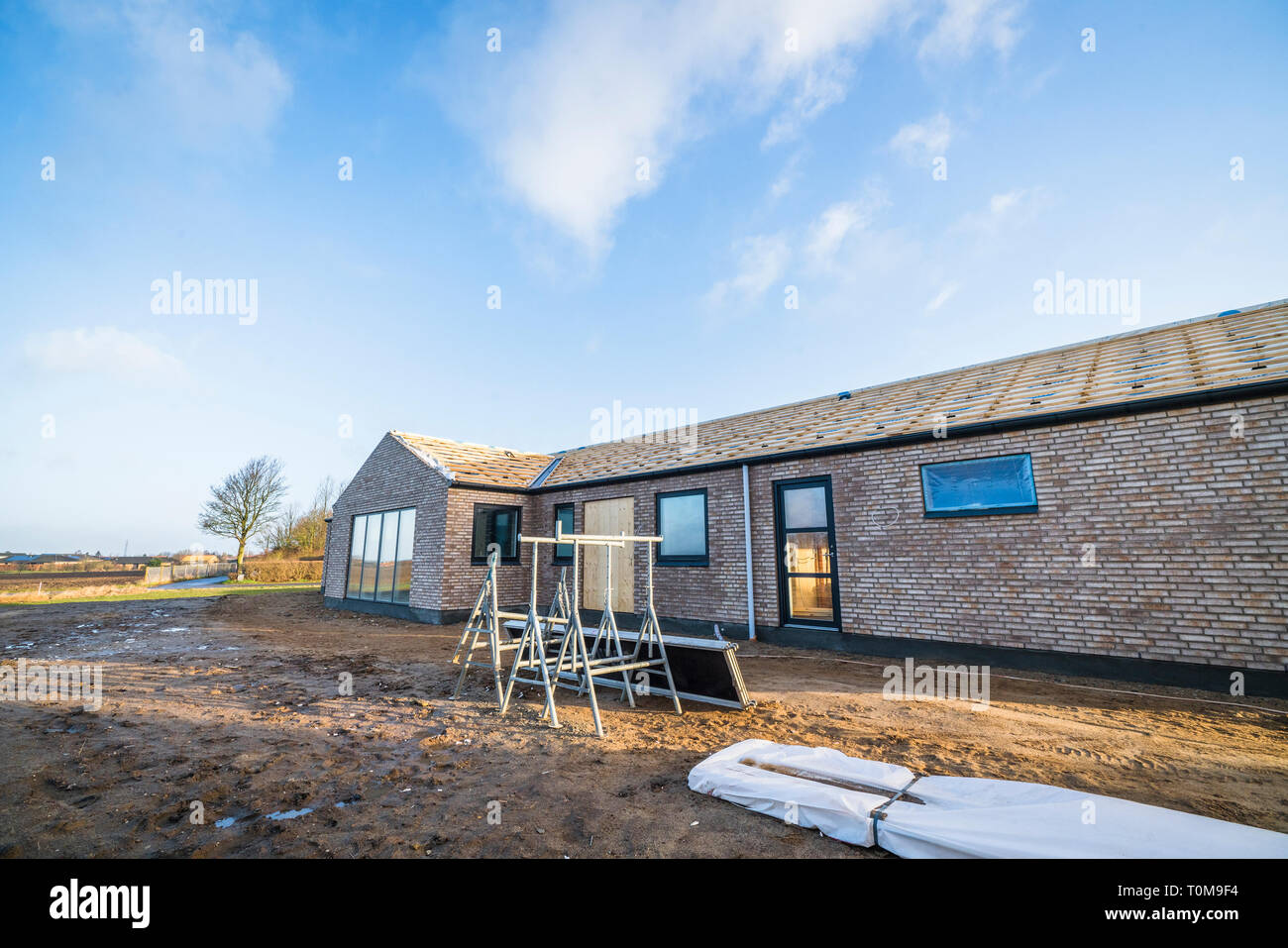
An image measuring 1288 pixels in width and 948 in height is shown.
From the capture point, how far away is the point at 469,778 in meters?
4.04

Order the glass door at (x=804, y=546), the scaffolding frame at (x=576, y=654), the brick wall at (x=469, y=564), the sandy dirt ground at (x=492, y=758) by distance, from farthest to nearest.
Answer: the brick wall at (x=469, y=564), the glass door at (x=804, y=546), the scaffolding frame at (x=576, y=654), the sandy dirt ground at (x=492, y=758)

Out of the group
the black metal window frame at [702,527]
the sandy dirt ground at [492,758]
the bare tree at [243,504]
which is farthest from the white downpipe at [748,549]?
the bare tree at [243,504]

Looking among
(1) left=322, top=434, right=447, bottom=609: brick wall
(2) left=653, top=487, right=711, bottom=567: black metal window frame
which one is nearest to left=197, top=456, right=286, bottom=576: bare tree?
(1) left=322, top=434, right=447, bottom=609: brick wall

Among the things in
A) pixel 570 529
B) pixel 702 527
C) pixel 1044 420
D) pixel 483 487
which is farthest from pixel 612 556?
pixel 1044 420

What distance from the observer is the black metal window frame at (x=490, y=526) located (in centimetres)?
1408

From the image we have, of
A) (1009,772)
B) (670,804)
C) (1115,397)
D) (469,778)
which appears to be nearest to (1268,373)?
(1115,397)

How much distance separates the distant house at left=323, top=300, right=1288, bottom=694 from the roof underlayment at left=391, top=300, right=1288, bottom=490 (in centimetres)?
6

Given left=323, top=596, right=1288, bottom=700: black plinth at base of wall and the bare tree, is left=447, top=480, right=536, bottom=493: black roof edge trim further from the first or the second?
the bare tree

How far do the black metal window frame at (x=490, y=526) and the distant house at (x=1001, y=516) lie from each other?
0.16 metres

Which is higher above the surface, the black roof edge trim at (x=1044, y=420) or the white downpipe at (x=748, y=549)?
the black roof edge trim at (x=1044, y=420)

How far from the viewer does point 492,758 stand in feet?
14.8

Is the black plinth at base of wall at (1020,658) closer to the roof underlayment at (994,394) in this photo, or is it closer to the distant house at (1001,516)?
the distant house at (1001,516)

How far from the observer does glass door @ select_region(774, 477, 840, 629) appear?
985 centimetres
